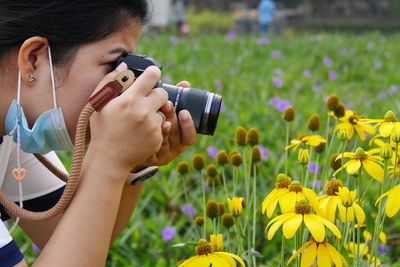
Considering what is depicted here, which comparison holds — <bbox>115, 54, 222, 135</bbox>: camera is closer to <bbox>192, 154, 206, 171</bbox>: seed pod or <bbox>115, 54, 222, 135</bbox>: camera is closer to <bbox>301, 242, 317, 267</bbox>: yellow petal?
<bbox>192, 154, 206, 171</bbox>: seed pod

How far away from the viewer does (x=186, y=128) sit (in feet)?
3.79

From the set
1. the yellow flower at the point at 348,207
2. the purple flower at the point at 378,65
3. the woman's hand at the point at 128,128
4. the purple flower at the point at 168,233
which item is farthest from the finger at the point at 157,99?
the purple flower at the point at 378,65

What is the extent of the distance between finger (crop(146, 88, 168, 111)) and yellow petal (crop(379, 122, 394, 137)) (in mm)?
331

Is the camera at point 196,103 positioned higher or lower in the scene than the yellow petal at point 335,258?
higher

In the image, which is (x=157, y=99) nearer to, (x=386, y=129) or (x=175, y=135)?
(x=175, y=135)

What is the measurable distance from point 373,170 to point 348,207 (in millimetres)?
93

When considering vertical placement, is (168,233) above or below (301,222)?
below

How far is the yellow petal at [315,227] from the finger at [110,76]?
0.39 m

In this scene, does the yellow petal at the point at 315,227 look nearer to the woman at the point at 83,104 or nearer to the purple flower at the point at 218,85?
the woman at the point at 83,104

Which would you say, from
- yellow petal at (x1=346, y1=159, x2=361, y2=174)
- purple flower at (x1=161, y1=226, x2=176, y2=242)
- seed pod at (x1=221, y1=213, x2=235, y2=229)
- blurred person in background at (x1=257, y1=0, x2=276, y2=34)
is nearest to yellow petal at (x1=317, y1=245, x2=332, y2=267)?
yellow petal at (x1=346, y1=159, x2=361, y2=174)

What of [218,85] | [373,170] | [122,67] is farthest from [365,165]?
[218,85]

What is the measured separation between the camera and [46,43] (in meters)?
1.07

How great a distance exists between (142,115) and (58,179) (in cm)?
46

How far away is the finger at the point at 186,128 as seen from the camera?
1.14 metres
